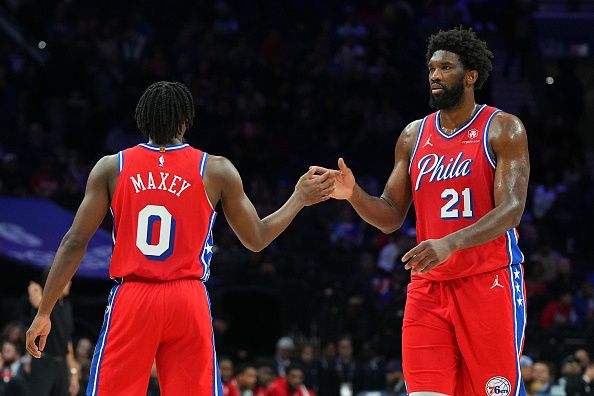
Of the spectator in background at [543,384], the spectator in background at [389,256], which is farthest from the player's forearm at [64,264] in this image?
the spectator in background at [389,256]

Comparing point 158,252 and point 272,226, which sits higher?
point 272,226

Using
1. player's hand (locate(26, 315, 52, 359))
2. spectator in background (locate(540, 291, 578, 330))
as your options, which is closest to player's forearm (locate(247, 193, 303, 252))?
player's hand (locate(26, 315, 52, 359))

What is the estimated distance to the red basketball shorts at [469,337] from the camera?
612cm

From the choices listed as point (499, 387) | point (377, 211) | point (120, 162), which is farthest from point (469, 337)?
point (120, 162)

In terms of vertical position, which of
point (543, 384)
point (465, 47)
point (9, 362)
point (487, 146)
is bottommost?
point (543, 384)

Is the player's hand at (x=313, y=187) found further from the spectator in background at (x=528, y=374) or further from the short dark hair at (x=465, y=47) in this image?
the spectator in background at (x=528, y=374)

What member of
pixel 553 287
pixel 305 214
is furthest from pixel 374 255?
pixel 553 287

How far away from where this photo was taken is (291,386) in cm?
1314

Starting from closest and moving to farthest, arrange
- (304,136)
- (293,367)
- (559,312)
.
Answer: (293,367), (559,312), (304,136)

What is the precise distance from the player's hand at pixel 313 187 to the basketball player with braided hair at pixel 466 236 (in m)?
0.50

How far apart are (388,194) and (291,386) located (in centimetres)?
668

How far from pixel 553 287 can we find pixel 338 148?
173 inches

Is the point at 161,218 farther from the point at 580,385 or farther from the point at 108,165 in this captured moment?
the point at 580,385

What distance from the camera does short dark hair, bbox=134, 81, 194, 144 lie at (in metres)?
→ 6.03
